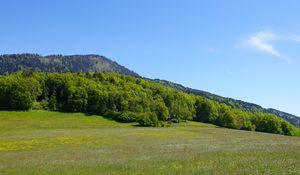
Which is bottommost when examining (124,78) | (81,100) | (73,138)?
(73,138)

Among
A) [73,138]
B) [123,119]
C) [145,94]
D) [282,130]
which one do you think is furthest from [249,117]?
[73,138]

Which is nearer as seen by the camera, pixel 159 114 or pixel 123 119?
pixel 123 119

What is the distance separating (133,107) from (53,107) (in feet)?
88.0

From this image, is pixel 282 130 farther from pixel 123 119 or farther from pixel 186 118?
pixel 123 119

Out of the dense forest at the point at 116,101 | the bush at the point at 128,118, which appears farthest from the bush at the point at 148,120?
the bush at the point at 128,118

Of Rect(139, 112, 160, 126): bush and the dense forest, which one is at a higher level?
the dense forest

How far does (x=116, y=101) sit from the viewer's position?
148750 mm

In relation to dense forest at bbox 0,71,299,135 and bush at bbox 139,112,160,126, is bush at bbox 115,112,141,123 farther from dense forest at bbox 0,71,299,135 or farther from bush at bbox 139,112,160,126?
bush at bbox 139,112,160,126

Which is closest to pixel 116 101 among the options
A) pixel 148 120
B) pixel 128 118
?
pixel 128 118

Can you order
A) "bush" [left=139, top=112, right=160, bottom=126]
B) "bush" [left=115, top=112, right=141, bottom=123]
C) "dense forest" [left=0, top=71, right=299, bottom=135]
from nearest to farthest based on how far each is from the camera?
1. "bush" [left=139, top=112, right=160, bottom=126]
2. "bush" [left=115, top=112, right=141, bottom=123]
3. "dense forest" [left=0, top=71, right=299, bottom=135]

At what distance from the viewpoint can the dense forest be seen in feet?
428

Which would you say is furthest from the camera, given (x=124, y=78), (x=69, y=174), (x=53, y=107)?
(x=124, y=78)

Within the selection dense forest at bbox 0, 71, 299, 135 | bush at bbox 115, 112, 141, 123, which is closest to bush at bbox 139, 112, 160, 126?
dense forest at bbox 0, 71, 299, 135

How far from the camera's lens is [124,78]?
19325cm
